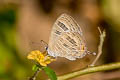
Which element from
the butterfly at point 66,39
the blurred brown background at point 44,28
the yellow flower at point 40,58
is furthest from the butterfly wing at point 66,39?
the blurred brown background at point 44,28

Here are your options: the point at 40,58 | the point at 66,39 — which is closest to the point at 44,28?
the point at 66,39

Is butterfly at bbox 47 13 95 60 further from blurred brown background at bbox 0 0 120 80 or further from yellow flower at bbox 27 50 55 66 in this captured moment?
blurred brown background at bbox 0 0 120 80

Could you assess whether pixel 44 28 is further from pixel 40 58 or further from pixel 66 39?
pixel 40 58

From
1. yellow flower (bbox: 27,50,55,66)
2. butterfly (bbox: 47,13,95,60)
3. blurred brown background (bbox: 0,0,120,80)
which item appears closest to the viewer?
yellow flower (bbox: 27,50,55,66)

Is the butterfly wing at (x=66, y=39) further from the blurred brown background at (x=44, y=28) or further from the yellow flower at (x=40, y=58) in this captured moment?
the blurred brown background at (x=44, y=28)

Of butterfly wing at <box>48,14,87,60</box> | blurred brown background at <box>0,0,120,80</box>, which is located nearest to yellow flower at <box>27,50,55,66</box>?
butterfly wing at <box>48,14,87,60</box>

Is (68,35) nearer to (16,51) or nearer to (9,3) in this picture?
(16,51)

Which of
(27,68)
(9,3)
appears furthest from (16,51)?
(9,3)
